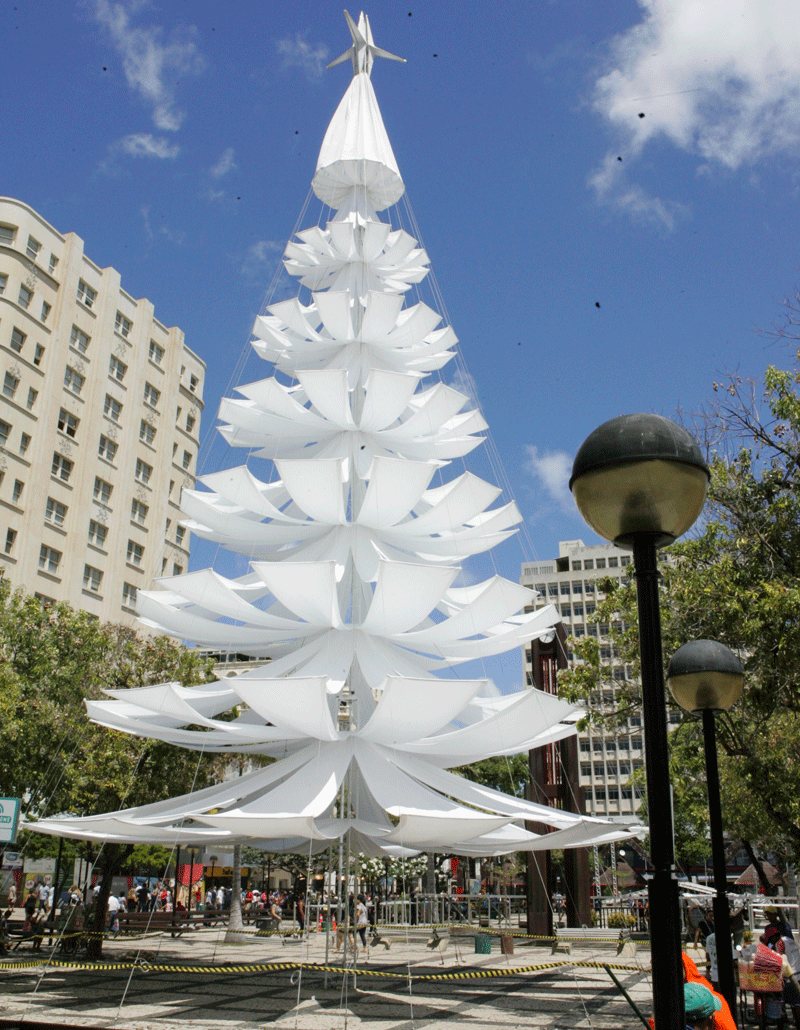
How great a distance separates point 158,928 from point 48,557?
24934mm

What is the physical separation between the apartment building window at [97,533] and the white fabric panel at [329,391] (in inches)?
1434

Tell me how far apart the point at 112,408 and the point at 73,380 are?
11.4 ft

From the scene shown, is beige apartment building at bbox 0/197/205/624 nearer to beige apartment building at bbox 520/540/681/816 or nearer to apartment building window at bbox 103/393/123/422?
Result: apartment building window at bbox 103/393/123/422

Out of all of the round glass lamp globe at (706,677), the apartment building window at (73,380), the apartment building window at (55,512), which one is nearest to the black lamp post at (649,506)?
the round glass lamp globe at (706,677)

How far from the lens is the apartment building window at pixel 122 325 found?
55159mm

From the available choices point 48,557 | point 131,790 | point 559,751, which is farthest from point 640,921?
point 48,557

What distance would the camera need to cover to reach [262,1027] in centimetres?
1177

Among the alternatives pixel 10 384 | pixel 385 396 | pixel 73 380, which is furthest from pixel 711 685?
pixel 73 380

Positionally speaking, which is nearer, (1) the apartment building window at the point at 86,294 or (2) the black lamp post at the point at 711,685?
(2) the black lamp post at the point at 711,685

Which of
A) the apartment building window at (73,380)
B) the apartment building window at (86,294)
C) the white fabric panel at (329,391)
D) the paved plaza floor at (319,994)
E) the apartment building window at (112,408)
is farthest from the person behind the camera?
the apartment building window at (112,408)

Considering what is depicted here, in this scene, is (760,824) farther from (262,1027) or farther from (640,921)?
(262,1027)

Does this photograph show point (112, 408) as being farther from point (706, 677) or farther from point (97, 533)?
point (706, 677)

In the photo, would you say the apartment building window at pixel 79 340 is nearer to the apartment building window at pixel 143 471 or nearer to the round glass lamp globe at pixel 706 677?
the apartment building window at pixel 143 471

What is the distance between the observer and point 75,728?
26.1 m
